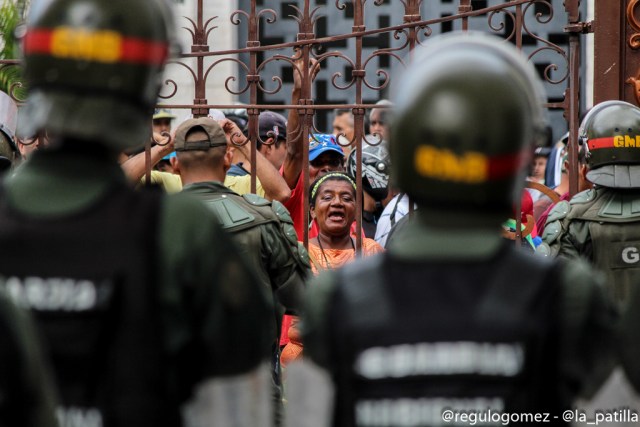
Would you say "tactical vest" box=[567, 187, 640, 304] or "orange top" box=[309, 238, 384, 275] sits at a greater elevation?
"tactical vest" box=[567, 187, 640, 304]

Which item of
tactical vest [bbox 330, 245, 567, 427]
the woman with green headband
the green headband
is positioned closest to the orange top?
the woman with green headband

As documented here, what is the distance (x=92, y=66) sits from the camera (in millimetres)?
2680

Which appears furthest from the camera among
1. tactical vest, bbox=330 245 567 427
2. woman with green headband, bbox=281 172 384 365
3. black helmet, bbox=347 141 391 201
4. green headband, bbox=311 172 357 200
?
black helmet, bbox=347 141 391 201

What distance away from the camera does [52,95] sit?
8.90 ft

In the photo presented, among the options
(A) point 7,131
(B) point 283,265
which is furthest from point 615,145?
(A) point 7,131

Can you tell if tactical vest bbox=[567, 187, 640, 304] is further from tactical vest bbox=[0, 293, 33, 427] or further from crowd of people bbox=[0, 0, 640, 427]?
tactical vest bbox=[0, 293, 33, 427]

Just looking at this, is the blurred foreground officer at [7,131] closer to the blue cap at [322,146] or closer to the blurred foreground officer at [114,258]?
the blue cap at [322,146]

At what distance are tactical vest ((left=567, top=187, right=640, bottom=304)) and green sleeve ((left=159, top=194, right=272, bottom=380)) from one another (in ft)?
11.6

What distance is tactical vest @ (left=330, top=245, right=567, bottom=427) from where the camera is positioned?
2402 millimetres

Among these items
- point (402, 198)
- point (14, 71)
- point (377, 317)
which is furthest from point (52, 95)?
point (14, 71)

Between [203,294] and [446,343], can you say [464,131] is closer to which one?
[446,343]

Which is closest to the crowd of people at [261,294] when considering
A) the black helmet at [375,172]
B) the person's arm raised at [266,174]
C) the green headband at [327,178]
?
the person's arm raised at [266,174]

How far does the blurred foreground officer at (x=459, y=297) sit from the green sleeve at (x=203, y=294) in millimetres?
163

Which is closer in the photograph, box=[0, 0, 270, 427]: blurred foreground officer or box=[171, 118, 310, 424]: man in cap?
box=[0, 0, 270, 427]: blurred foreground officer
